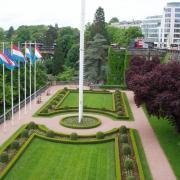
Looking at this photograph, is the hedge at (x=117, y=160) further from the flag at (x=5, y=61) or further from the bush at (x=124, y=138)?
the flag at (x=5, y=61)

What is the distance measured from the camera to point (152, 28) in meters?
142

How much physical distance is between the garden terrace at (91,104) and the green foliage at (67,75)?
19.8 metres

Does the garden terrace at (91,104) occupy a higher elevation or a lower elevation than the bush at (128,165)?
higher

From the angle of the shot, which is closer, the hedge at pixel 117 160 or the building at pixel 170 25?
the hedge at pixel 117 160

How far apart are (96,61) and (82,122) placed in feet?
111

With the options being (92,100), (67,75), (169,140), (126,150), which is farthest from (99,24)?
(126,150)

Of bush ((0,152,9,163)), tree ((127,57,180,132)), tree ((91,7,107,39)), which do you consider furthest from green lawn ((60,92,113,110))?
tree ((91,7,107,39))

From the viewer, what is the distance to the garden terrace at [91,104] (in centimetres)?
3562

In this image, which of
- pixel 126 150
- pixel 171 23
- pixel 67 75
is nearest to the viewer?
pixel 126 150

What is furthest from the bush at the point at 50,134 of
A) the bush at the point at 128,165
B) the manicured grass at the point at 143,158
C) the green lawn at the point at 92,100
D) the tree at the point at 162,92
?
the green lawn at the point at 92,100

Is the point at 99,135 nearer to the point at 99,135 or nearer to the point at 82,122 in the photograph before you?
the point at 99,135

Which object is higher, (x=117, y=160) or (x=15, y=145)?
(x=15, y=145)

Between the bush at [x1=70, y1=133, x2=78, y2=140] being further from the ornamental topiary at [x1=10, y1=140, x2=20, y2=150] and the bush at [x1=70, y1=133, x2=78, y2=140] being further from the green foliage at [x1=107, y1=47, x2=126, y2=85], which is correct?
the green foliage at [x1=107, y1=47, x2=126, y2=85]

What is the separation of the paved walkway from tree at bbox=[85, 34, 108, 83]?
24.0 meters
